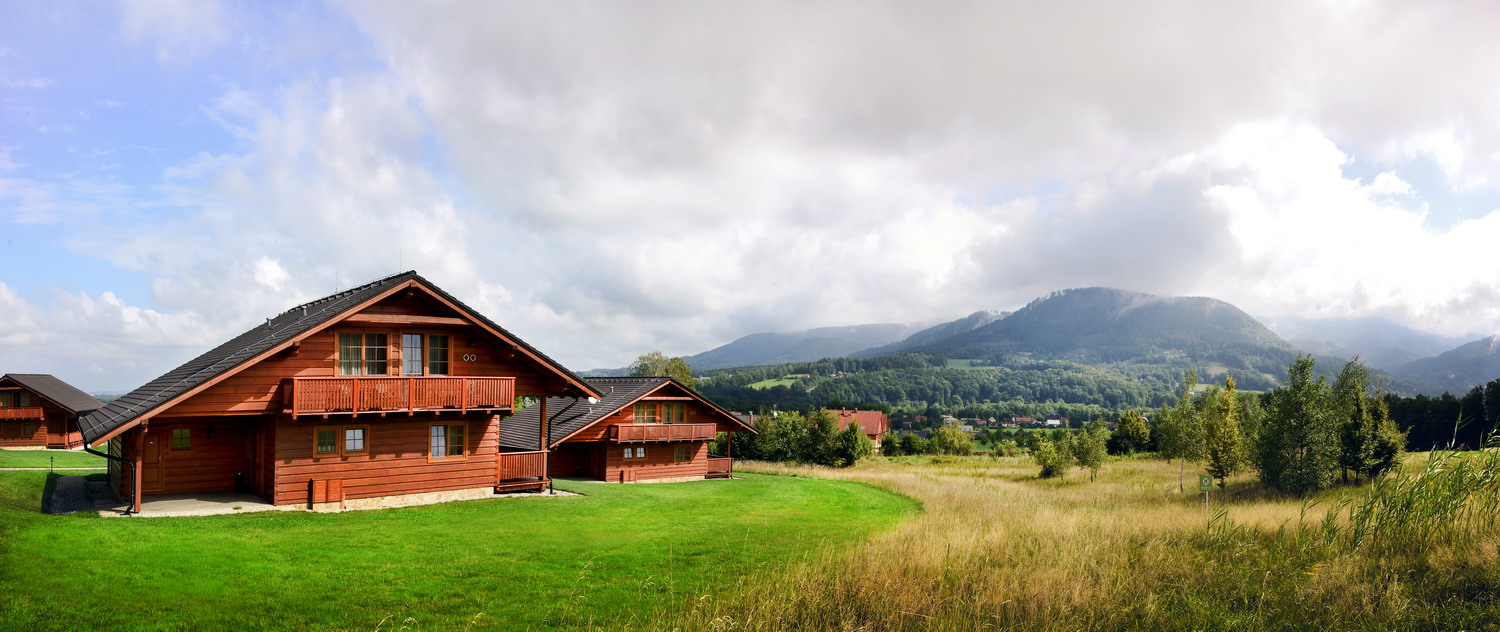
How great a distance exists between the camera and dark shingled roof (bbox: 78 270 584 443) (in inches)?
784

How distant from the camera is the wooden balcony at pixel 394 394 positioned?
21.0 meters

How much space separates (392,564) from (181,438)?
47.4 feet

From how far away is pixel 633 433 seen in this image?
119 feet

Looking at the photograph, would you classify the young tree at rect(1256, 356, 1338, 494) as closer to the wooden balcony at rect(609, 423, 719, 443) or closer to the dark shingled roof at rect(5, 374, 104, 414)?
the wooden balcony at rect(609, 423, 719, 443)

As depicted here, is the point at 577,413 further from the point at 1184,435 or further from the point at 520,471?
the point at 1184,435

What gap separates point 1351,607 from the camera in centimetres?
1013

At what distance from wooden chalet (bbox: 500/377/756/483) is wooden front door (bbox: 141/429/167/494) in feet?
46.8

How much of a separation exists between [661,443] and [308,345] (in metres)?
19.3

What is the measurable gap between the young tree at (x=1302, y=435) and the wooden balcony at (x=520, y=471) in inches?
1171

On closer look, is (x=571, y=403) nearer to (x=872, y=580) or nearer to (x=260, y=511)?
(x=260, y=511)

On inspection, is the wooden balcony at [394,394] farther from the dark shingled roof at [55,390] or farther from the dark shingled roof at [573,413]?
the dark shingled roof at [55,390]

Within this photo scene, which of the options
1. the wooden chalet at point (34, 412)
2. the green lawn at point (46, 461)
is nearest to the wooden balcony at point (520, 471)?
the green lawn at point (46, 461)

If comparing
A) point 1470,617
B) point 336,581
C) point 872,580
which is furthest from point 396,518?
point 1470,617

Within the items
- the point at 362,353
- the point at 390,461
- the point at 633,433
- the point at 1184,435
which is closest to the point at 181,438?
the point at 362,353
